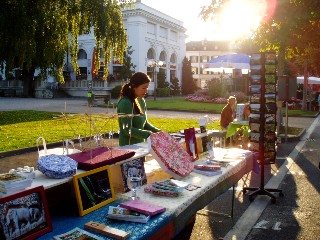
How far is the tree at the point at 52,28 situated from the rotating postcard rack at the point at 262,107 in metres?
8.82

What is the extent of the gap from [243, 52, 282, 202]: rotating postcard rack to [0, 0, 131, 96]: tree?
28.9ft

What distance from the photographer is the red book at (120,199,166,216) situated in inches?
126

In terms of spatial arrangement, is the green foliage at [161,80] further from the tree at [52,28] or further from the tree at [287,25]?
the tree at [52,28]

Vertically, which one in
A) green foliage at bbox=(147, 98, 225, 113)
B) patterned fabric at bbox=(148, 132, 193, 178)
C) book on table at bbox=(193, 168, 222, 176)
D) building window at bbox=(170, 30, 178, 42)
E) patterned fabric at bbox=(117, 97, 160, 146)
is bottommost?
green foliage at bbox=(147, 98, 225, 113)

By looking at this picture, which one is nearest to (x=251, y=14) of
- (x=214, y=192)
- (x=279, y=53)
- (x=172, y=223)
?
(x=279, y=53)

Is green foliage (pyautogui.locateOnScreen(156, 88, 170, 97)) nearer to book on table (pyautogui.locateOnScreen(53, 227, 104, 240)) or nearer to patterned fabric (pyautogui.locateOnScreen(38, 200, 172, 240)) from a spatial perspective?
patterned fabric (pyautogui.locateOnScreen(38, 200, 172, 240))

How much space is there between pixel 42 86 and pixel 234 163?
46.1m

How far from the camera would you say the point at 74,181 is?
3184 mm

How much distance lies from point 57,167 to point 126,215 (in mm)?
729

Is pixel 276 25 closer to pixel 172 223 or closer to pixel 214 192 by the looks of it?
pixel 214 192

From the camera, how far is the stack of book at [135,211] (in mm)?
3090

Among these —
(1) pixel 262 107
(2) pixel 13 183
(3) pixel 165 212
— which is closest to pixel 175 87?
(1) pixel 262 107

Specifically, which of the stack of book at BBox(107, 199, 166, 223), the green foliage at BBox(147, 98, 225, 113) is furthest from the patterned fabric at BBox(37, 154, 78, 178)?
the green foliage at BBox(147, 98, 225, 113)

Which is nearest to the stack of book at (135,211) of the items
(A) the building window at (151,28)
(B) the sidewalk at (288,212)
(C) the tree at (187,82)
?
(B) the sidewalk at (288,212)
